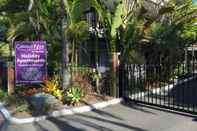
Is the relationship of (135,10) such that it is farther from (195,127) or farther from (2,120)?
(2,120)

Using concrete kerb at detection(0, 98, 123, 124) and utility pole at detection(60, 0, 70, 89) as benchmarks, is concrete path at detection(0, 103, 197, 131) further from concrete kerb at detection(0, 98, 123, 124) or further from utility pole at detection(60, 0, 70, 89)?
utility pole at detection(60, 0, 70, 89)

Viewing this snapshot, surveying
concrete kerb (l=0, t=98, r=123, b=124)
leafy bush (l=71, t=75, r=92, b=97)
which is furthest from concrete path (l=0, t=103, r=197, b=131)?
leafy bush (l=71, t=75, r=92, b=97)

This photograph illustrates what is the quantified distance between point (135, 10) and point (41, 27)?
425cm

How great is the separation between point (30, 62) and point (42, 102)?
6.76 feet

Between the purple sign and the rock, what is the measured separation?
1382mm

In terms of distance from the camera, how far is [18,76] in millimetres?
10336

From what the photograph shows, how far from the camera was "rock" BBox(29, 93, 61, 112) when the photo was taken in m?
8.96

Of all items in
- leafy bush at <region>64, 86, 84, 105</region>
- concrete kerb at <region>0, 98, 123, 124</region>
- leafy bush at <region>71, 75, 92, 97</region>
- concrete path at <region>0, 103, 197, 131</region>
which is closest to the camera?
concrete path at <region>0, 103, 197, 131</region>

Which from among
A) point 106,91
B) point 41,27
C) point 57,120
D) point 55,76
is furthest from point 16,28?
point 57,120

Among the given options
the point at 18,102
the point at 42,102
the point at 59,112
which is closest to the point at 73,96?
the point at 59,112

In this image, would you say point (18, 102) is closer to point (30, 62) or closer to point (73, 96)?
point (30, 62)

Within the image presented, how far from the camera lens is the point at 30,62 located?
34.2 feet

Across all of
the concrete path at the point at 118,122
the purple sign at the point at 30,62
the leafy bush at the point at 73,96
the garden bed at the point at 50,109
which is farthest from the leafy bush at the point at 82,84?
the concrete path at the point at 118,122

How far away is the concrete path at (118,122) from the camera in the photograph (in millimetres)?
7703
